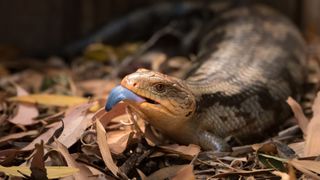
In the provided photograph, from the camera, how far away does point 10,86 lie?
371 centimetres

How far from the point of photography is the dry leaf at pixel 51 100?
3078mm

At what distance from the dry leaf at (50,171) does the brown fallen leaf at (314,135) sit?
0.97 m

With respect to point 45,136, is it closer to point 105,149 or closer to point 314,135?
point 105,149

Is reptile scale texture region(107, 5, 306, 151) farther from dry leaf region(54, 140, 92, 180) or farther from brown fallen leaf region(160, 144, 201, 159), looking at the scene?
dry leaf region(54, 140, 92, 180)

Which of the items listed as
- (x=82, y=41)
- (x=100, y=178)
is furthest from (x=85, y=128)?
(x=82, y=41)

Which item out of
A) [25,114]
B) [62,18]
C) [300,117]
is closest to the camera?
[300,117]

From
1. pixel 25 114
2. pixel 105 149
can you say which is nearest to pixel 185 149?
pixel 105 149

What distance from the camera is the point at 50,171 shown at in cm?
216

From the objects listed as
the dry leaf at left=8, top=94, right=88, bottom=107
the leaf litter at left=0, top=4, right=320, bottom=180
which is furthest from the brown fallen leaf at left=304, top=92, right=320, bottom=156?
the dry leaf at left=8, top=94, right=88, bottom=107

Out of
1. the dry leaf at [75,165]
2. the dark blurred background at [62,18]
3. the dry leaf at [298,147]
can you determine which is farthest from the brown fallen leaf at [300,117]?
the dark blurred background at [62,18]

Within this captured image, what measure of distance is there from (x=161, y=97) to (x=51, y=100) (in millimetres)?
935

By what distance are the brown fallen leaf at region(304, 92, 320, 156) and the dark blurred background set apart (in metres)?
2.16

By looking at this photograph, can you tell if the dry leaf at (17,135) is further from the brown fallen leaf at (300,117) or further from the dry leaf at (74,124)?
the brown fallen leaf at (300,117)

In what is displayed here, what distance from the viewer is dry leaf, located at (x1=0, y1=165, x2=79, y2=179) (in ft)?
7.02
